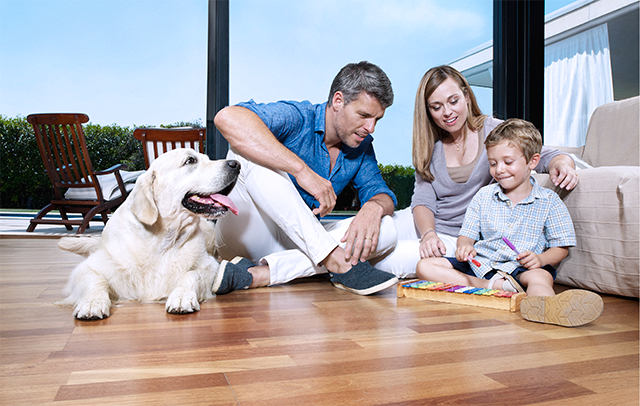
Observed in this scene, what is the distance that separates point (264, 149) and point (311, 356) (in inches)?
33.2

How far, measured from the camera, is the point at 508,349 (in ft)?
3.25

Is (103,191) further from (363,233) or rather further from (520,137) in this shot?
(520,137)

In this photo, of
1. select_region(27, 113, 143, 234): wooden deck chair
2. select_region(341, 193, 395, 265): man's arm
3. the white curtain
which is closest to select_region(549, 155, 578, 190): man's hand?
select_region(341, 193, 395, 265): man's arm

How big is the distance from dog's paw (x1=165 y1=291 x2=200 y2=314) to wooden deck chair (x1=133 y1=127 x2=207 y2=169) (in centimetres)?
219

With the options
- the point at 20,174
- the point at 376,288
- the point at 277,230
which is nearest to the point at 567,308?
the point at 376,288

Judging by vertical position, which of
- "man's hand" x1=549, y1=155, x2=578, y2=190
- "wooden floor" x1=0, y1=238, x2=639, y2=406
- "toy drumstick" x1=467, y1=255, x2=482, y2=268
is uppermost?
"man's hand" x1=549, y1=155, x2=578, y2=190

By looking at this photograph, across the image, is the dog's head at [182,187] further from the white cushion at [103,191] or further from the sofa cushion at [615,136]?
the white cushion at [103,191]

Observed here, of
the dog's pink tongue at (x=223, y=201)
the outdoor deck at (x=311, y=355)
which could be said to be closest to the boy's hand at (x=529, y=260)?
the outdoor deck at (x=311, y=355)

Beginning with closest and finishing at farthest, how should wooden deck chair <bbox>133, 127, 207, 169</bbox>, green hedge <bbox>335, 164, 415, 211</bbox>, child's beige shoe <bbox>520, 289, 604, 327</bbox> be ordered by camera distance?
child's beige shoe <bbox>520, 289, 604, 327</bbox> → wooden deck chair <bbox>133, 127, 207, 169</bbox> → green hedge <bbox>335, 164, 415, 211</bbox>

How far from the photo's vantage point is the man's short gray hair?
164 cm

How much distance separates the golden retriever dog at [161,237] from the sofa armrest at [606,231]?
126 centimetres

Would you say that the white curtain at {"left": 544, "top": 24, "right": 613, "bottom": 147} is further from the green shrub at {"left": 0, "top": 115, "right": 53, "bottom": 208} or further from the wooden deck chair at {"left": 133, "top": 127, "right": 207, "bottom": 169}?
the green shrub at {"left": 0, "top": 115, "right": 53, "bottom": 208}

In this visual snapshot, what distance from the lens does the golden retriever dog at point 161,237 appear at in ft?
4.51

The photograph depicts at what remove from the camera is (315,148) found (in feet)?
6.07
